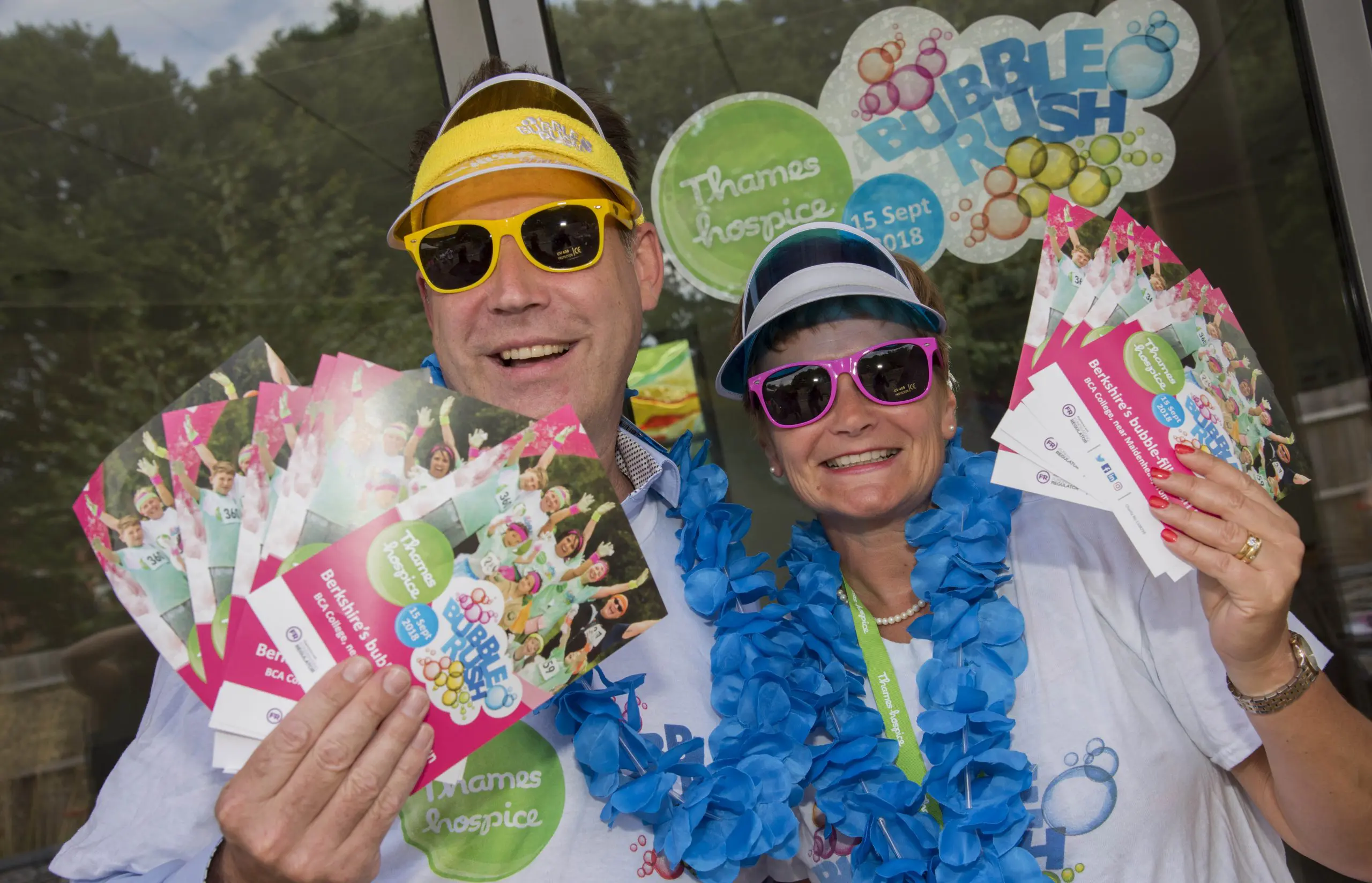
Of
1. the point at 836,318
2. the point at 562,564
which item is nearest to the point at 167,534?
the point at 562,564

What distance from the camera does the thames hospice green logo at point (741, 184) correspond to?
295 cm

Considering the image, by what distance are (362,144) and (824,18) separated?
147 centimetres

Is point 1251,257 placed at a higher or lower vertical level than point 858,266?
lower

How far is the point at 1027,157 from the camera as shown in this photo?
9.52 feet

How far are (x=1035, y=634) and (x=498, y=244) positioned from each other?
3.82 feet

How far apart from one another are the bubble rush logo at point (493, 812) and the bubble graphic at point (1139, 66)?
2458 mm

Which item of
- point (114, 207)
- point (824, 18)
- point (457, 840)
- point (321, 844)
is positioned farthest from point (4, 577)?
point (824, 18)

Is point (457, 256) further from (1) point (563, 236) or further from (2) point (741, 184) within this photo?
(2) point (741, 184)

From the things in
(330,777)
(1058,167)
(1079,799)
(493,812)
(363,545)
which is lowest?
(1079,799)

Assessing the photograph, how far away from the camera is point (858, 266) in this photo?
1.90 metres

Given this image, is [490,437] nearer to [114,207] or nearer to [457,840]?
[457,840]

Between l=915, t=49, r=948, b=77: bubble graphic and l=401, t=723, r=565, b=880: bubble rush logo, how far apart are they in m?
2.25

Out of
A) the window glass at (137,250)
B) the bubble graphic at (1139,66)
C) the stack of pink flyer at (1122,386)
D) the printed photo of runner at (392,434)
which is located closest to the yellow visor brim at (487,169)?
the printed photo of runner at (392,434)

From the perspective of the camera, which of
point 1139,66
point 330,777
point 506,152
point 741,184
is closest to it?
point 330,777
